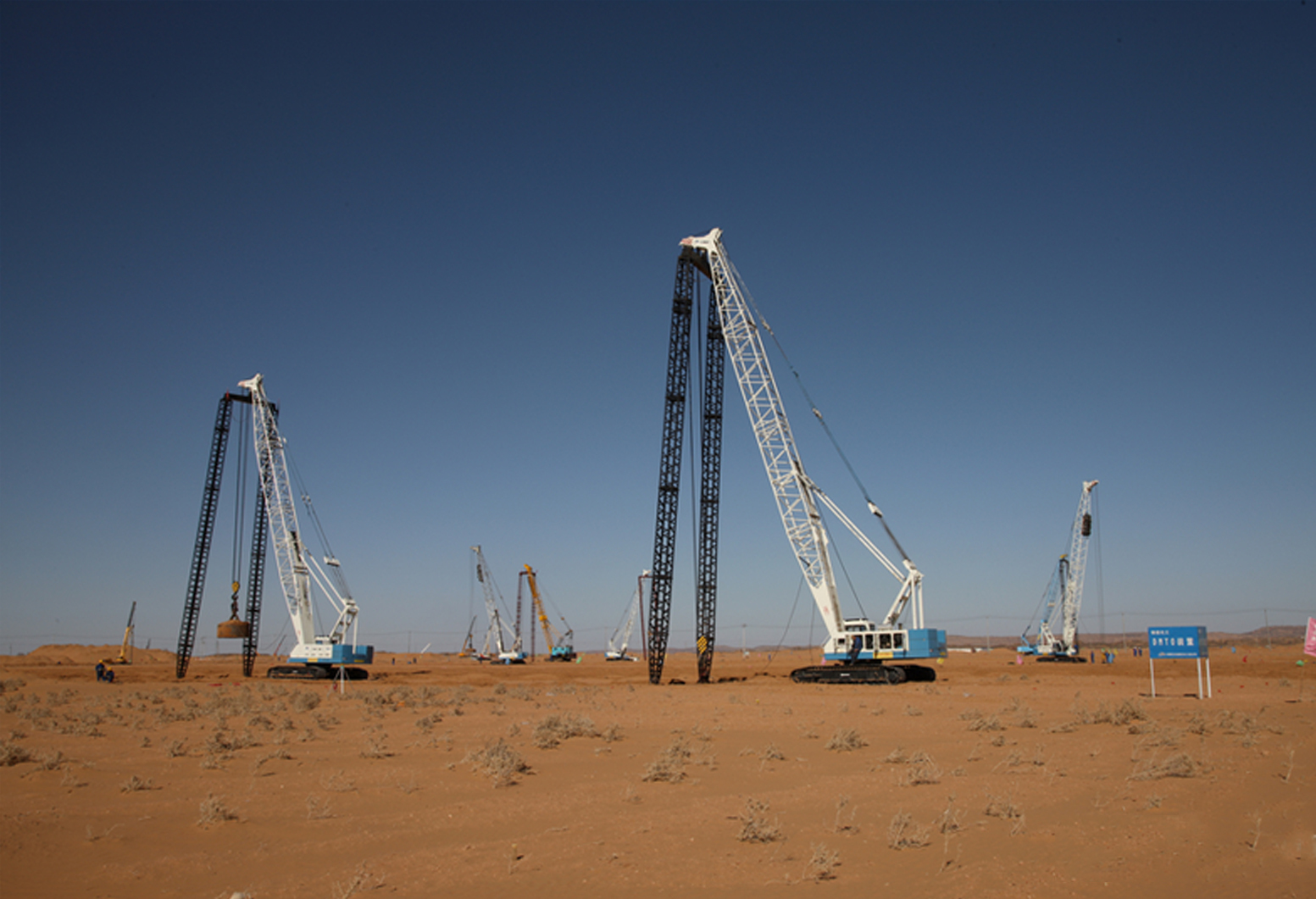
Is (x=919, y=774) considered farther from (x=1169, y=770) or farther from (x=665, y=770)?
(x=665, y=770)

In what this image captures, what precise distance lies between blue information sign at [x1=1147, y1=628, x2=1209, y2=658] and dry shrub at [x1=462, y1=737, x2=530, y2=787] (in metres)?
20.7

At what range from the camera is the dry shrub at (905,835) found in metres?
9.30

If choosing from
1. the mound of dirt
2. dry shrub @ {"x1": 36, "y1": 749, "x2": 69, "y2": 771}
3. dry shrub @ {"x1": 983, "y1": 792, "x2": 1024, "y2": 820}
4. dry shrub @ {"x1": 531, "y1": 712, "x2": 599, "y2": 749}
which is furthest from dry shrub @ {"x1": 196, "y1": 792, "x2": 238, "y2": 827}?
the mound of dirt

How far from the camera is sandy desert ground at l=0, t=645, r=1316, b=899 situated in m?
8.36

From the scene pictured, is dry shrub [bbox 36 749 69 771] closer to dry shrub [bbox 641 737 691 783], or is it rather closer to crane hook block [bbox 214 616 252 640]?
dry shrub [bbox 641 737 691 783]

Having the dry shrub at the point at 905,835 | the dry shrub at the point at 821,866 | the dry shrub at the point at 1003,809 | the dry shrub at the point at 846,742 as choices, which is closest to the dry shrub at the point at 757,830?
the dry shrub at the point at 821,866

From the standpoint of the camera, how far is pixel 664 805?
11727 millimetres

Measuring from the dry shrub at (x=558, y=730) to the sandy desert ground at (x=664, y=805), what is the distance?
0.07 meters

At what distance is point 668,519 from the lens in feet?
156

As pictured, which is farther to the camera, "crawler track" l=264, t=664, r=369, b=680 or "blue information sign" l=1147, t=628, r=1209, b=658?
"crawler track" l=264, t=664, r=369, b=680

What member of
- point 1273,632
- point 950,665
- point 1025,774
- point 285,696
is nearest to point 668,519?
point 285,696

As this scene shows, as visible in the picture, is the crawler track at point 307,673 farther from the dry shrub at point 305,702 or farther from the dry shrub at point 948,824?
the dry shrub at point 948,824

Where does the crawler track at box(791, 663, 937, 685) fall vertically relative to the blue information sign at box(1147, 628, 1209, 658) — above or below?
below

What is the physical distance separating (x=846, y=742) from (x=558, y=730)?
20.4ft
